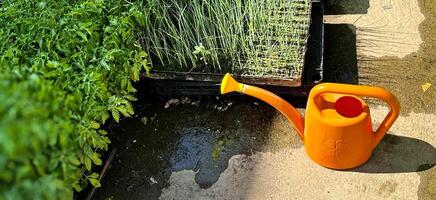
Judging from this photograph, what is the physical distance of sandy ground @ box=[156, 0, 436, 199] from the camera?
2.33m

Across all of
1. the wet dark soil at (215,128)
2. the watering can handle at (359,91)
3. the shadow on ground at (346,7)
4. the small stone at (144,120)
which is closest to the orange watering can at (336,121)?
the watering can handle at (359,91)

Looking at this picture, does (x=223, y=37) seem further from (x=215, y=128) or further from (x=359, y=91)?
(x=359, y=91)

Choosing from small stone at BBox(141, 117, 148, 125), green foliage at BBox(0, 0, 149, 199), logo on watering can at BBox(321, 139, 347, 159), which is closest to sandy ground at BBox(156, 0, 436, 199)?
logo on watering can at BBox(321, 139, 347, 159)

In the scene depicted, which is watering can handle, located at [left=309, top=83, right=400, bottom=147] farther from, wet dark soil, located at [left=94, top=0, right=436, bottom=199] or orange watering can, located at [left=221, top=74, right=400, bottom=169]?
wet dark soil, located at [left=94, top=0, right=436, bottom=199]

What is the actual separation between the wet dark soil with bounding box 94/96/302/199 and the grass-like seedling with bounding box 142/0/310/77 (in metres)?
0.20

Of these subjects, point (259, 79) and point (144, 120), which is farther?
point (144, 120)

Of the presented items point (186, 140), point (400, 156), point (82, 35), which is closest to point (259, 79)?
point (186, 140)

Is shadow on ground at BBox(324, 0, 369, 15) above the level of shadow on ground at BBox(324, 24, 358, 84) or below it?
above

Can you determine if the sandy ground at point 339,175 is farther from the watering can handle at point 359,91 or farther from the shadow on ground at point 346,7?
the shadow on ground at point 346,7

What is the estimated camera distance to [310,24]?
2975 mm

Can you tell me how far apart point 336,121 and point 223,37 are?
85cm

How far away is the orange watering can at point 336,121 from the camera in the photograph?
2189 millimetres

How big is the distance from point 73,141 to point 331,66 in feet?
5.57

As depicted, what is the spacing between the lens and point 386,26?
310 centimetres
